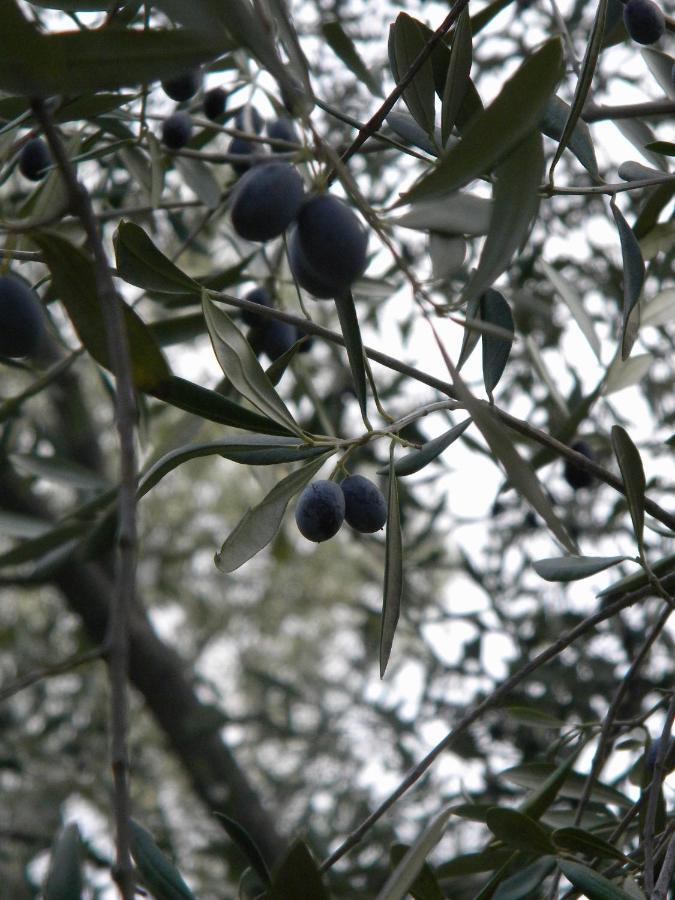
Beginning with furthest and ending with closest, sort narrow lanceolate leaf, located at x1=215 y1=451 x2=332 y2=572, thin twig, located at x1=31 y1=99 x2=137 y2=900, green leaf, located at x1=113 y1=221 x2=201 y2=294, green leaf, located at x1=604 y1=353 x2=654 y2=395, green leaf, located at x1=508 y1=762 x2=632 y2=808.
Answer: green leaf, located at x1=604 y1=353 x2=654 y2=395
green leaf, located at x1=508 y1=762 x2=632 y2=808
narrow lanceolate leaf, located at x1=215 y1=451 x2=332 y2=572
green leaf, located at x1=113 y1=221 x2=201 y2=294
thin twig, located at x1=31 y1=99 x2=137 y2=900

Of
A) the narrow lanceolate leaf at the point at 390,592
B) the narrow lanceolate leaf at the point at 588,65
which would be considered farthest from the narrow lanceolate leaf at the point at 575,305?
the narrow lanceolate leaf at the point at 390,592

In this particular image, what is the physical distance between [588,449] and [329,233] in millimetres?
1052

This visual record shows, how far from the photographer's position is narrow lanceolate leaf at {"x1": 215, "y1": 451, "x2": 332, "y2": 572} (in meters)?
1.04

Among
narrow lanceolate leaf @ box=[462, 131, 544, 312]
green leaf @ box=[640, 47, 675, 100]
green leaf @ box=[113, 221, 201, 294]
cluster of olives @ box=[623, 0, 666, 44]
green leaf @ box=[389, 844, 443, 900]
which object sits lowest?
green leaf @ box=[389, 844, 443, 900]

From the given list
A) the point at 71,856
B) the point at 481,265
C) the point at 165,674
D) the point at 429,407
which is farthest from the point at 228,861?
the point at 481,265

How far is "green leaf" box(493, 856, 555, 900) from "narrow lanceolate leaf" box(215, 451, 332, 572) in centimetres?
48

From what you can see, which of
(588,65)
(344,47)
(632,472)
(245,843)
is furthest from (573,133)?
(245,843)

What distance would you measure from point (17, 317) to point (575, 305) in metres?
0.93

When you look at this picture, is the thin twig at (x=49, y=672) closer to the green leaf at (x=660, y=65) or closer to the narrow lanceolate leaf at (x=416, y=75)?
the narrow lanceolate leaf at (x=416, y=75)

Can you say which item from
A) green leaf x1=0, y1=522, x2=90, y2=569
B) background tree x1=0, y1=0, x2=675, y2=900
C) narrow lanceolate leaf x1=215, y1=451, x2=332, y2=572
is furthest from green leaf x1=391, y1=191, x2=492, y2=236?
green leaf x1=0, y1=522, x2=90, y2=569

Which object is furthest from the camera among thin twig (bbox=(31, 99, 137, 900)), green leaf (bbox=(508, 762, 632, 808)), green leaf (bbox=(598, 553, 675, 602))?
green leaf (bbox=(508, 762, 632, 808))

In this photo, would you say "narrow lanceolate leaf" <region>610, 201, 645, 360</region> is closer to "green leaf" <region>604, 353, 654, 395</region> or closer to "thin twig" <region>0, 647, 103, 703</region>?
"green leaf" <region>604, 353, 654, 395</region>

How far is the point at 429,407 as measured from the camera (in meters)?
1.06

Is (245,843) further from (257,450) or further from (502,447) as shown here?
(502,447)
